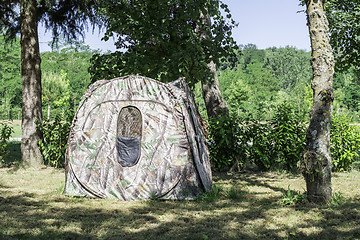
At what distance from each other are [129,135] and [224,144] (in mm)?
3734

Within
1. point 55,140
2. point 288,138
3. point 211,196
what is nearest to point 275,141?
point 288,138

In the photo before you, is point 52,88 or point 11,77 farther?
point 11,77

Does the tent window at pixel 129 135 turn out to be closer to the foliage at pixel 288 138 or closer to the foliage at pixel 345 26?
the foliage at pixel 288 138

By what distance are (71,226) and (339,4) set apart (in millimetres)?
12269

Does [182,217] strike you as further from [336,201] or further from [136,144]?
[336,201]

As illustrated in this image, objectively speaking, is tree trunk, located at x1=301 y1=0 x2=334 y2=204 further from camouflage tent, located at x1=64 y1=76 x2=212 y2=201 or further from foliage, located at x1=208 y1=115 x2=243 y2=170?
foliage, located at x1=208 y1=115 x2=243 y2=170

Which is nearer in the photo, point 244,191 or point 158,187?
point 158,187

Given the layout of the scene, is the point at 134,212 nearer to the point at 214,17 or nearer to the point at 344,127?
the point at 214,17

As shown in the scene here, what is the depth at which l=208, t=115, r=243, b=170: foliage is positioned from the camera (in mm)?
9797

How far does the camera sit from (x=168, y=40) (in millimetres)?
9641

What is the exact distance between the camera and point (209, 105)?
1189cm

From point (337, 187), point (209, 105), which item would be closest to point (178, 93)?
point (337, 187)

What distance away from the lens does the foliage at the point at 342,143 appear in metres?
9.50

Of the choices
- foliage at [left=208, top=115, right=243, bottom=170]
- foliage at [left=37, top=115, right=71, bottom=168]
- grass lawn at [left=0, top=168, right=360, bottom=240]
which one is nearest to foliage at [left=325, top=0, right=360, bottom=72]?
foliage at [left=208, top=115, right=243, bottom=170]
